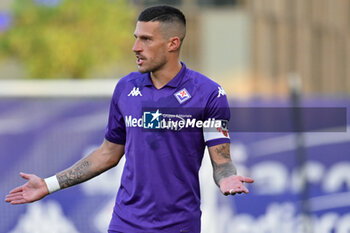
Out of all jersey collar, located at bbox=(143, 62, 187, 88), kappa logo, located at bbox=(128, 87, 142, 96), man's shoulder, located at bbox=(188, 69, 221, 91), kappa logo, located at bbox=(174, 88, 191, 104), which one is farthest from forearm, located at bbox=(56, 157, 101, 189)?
man's shoulder, located at bbox=(188, 69, 221, 91)

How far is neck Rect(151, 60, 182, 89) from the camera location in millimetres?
5309

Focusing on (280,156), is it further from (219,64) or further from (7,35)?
(219,64)

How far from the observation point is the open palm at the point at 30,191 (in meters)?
5.39

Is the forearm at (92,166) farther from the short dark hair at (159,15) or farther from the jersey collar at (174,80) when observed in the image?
the short dark hair at (159,15)

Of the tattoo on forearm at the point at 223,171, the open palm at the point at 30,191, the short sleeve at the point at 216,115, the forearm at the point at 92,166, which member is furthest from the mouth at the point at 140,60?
the open palm at the point at 30,191

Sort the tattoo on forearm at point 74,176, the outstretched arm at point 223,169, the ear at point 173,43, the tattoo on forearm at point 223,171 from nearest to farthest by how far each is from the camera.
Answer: the outstretched arm at point 223,169 < the tattoo on forearm at point 223,171 < the ear at point 173,43 < the tattoo on forearm at point 74,176

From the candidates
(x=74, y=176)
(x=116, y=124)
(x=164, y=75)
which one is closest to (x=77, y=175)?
(x=74, y=176)

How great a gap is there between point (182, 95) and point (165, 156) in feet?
1.34

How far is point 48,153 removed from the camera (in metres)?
8.90

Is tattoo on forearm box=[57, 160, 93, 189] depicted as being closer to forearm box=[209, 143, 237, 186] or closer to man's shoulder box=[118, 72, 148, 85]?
man's shoulder box=[118, 72, 148, 85]

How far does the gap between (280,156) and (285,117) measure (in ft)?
1.45

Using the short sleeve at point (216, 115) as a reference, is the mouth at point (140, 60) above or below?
above

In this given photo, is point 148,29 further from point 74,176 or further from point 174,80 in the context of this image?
point 74,176

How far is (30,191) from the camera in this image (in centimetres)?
545
